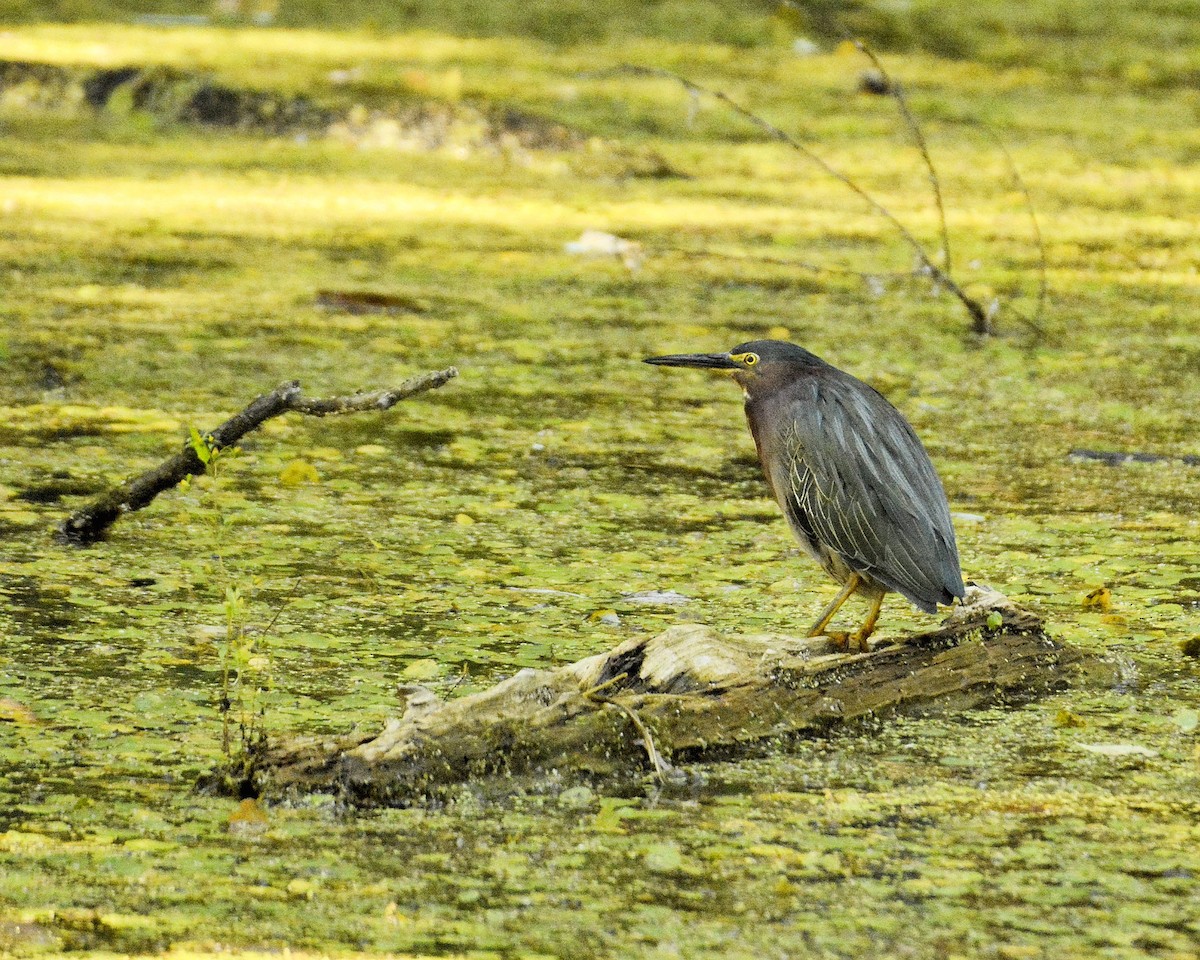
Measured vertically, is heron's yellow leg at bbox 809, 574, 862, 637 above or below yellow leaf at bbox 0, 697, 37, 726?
above

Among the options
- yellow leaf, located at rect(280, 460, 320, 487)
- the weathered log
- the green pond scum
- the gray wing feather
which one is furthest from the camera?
yellow leaf, located at rect(280, 460, 320, 487)

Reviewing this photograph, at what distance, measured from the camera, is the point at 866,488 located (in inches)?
136

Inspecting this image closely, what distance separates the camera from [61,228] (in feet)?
23.7

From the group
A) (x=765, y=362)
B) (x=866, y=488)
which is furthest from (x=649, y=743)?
(x=765, y=362)

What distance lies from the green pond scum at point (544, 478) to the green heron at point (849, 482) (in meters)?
0.25

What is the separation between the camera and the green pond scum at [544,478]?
2619mm

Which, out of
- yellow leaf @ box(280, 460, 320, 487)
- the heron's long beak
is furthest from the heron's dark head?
yellow leaf @ box(280, 460, 320, 487)

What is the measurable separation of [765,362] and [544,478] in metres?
1.16

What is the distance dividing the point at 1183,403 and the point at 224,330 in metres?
2.78

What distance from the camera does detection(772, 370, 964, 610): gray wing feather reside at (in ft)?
11.0

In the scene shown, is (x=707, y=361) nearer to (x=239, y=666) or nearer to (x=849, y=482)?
(x=849, y=482)

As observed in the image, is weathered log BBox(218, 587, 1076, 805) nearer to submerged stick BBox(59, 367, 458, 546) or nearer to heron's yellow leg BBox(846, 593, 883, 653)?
heron's yellow leg BBox(846, 593, 883, 653)

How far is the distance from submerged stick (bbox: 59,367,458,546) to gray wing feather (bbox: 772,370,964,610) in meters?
0.64

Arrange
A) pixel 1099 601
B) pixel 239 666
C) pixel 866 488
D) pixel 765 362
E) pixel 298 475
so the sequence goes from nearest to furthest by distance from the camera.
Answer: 1. pixel 239 666
2. pixel 866 488
3. pixel 765 362
4. pixel 1099 601
5. pixel 298 475
